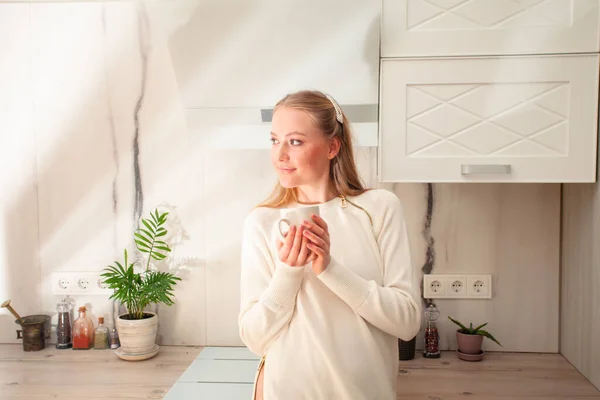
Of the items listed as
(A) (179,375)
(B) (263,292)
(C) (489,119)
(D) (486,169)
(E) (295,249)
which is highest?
(C) (489,119)

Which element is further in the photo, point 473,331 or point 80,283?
point 80,283

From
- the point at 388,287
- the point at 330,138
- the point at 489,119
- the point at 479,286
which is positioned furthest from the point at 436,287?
the point at 330,138

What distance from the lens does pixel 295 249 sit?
1.04 meters

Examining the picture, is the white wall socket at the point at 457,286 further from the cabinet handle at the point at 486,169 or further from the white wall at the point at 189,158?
the cabinet handle at the point at 486,169

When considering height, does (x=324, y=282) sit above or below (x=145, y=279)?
above

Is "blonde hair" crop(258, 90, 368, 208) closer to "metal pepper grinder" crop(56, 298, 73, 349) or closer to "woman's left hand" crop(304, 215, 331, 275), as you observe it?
"woman's left hand" crop(304, 215, 331, 275)

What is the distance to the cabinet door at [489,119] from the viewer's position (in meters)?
1.54

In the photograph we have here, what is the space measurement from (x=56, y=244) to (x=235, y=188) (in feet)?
2.37

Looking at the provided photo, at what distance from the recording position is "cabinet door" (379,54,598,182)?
5.06 ft

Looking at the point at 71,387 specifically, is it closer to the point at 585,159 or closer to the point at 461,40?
the point at 461,40

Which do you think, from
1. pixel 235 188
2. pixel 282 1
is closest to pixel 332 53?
pixel 282 1

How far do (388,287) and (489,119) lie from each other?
28.7 inches

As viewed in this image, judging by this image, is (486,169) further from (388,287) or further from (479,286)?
(388,287)

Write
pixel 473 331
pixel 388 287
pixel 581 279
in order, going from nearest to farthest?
pixel 388 287, pixel 581 279, pixel 473 331
